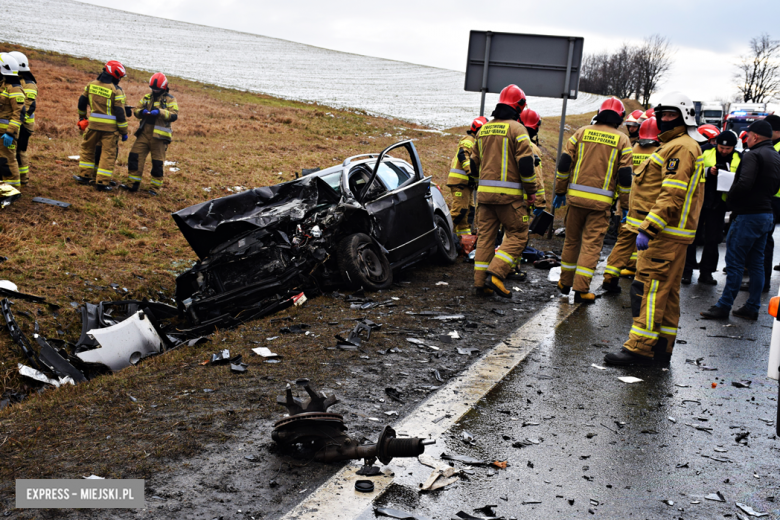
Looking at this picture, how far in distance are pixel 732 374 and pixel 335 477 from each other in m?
3.61

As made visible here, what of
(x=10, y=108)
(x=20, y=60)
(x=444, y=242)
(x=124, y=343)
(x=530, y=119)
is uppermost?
(x=20, y=60)

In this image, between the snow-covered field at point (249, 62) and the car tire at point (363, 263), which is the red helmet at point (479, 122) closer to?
the car tire at point (363, 263)

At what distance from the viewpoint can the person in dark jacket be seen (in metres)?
6.64

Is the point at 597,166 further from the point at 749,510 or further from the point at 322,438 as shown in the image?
the point at 322,438

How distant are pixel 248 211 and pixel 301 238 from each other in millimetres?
949

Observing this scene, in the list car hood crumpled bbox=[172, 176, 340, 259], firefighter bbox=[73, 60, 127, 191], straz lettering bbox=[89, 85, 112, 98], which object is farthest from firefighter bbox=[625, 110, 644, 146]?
straz lettering bbox=[89, 85, 112, 98]

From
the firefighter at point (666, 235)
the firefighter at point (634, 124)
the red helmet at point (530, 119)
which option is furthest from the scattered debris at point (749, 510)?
the firefighter at point (634, 124)

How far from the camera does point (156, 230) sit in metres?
9.66

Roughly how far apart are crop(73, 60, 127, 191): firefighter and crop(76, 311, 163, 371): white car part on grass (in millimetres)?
5547

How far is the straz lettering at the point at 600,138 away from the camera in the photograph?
7098mm

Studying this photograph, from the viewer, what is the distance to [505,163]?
708 centimetres

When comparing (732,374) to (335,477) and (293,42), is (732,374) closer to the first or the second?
(335,477)

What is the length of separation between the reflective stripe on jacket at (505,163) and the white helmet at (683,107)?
187 cm

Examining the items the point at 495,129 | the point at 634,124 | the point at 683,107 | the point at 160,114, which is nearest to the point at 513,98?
the point at 495,129
